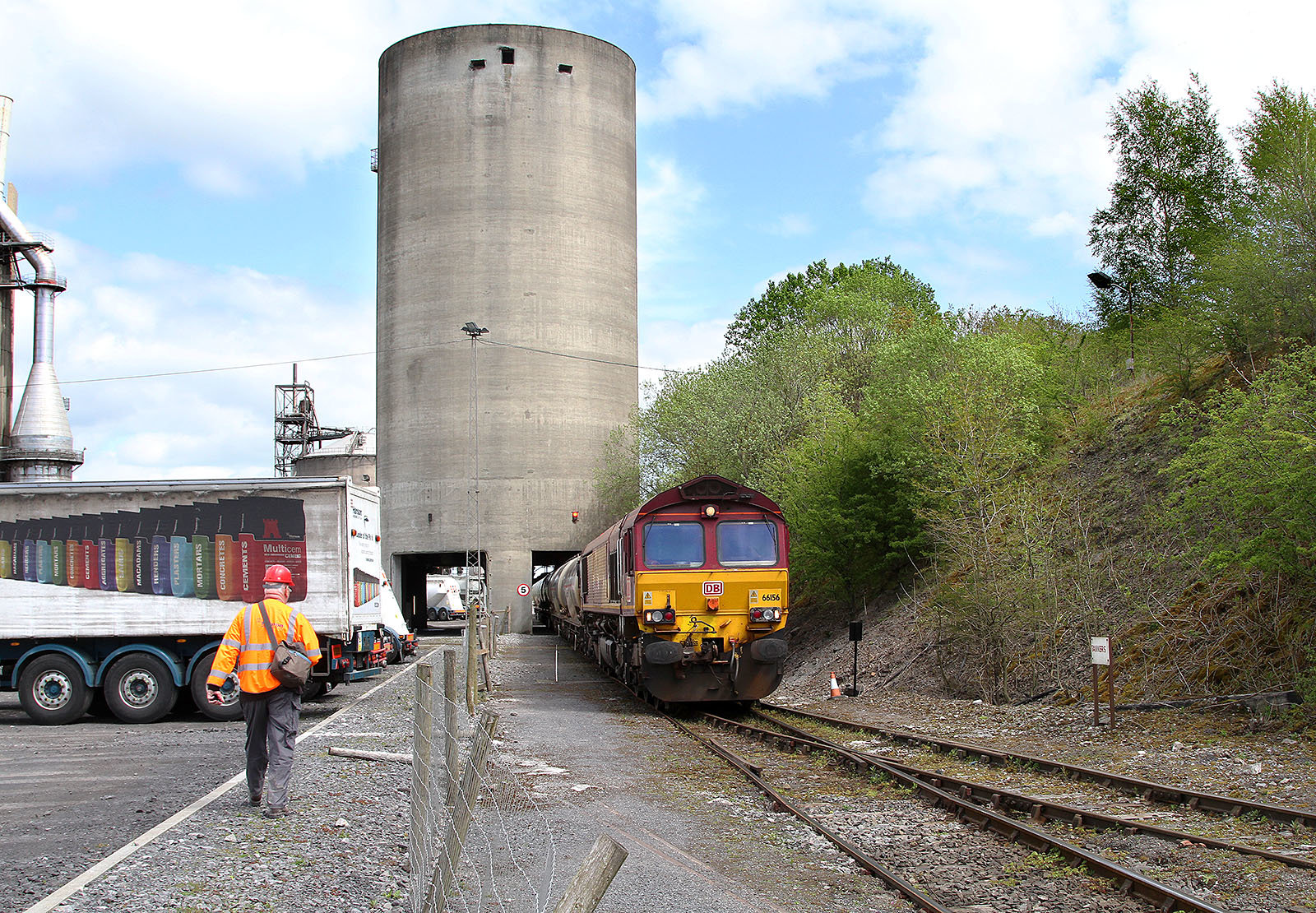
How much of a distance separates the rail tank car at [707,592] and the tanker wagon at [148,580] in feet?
14.2

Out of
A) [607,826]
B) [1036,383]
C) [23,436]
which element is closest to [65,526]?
[607,826]

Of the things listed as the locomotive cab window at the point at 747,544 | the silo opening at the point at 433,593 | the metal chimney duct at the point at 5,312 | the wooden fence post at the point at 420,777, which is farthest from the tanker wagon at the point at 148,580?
the silo opening at the point at 433,593

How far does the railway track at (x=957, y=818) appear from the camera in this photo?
247 inches

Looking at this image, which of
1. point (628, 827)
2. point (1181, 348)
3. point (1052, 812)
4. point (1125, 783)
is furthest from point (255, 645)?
point (1181, 348)

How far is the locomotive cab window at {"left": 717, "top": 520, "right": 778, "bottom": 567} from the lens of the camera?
1638 centimetres

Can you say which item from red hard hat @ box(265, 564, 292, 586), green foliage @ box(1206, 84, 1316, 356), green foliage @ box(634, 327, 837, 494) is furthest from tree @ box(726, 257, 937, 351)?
red hard hat @ box(265, 564, 292, 586)

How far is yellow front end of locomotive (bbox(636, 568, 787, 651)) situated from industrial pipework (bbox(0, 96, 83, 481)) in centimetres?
3334

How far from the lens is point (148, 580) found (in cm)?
1498

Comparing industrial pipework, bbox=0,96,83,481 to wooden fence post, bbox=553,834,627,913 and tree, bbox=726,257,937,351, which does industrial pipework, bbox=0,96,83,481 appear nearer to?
tree, bbox=726,257,937,351

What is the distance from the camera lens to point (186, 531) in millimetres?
15203

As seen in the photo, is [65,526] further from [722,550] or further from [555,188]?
[555,188]

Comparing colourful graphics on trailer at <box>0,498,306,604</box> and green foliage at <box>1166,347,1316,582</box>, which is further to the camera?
colourful graphics on trailer at <box>0,498,306,604</box>

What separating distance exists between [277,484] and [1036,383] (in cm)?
1812

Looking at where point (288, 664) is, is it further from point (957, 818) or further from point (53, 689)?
point (53, 689)
